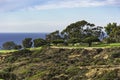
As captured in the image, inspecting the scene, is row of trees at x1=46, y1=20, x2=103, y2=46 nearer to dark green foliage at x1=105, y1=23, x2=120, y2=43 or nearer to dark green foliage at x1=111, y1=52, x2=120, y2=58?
dark green foliage at x1=105, y1=23, x2=120, y2=43

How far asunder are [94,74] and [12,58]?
25226 millimetres

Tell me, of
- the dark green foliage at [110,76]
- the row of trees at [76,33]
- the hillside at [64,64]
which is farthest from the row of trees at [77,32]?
the dark green foliage at [110,76]

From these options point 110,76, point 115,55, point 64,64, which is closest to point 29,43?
point 115,55

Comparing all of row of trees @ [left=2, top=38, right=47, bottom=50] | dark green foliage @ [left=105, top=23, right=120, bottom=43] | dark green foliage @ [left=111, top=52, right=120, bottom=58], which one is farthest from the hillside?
dark green foliage @ [left=105, top=23, right=120, bottom=43]

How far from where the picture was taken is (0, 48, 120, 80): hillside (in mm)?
53866

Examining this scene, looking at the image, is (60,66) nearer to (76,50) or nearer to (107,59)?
(107,59)

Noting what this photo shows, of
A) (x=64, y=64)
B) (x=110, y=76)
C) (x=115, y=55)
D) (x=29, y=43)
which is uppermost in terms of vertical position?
(x=29, y=43)

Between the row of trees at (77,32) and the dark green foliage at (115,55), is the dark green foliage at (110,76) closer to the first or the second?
the dark green foliage at (115,55)

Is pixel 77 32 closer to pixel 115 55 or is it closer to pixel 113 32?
pixel 113 32

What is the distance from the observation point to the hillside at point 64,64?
53.9 meters

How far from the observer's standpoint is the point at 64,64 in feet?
204

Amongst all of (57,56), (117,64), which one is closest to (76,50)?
(57,56)

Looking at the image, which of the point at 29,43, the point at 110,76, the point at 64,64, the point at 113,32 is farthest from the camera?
the point at 29,43

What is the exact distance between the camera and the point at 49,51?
78.1m
